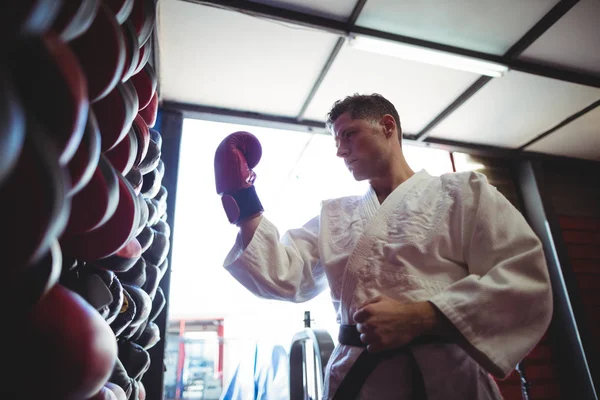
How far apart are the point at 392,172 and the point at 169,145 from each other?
226cm

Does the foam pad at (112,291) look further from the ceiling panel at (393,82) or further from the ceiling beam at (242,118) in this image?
the ceiling beam at (242,118)

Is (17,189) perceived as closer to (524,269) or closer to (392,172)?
(524,269)

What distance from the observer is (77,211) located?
65 cm

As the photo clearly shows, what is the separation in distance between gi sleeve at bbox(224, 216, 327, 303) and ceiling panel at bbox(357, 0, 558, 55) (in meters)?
1.96

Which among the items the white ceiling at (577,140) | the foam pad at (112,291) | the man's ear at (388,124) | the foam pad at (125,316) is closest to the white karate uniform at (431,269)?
the man's ear at (388,124)

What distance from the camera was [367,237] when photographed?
4.40ft

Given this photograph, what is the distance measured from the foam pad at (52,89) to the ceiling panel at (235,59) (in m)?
2.37

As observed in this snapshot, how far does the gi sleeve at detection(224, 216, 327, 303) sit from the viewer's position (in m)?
1.40

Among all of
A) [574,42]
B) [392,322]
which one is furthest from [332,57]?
[392,322]

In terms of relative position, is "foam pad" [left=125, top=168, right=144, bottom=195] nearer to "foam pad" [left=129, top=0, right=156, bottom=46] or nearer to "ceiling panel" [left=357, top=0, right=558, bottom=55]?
"foam pad" [left=129, top=0, right=156, bottom=46]

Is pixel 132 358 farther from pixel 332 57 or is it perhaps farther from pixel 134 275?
pixel 332 57

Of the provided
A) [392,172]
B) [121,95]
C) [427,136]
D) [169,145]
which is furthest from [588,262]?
[121,95]

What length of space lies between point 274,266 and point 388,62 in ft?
7.79

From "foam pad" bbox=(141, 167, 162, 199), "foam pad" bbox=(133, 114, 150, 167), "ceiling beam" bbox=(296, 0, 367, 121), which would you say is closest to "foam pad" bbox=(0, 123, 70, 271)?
"foam pad" bbox=(133, 114, 150, 167)
